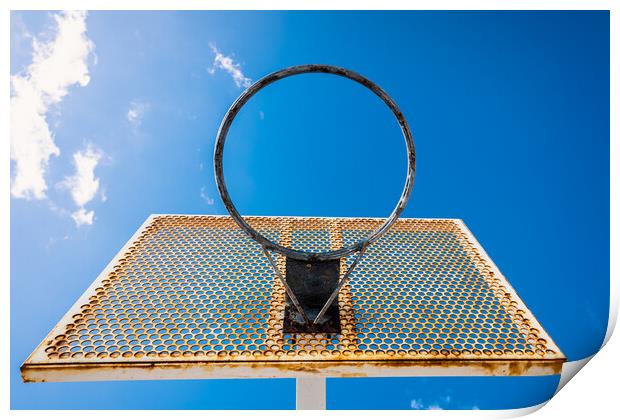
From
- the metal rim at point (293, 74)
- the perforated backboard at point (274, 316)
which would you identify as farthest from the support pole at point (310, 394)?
the metal rim at point (293, 74)

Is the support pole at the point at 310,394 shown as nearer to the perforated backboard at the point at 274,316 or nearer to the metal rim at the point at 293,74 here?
the perforated backboard at the point at 274,316

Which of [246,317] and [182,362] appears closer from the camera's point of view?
[182,362]

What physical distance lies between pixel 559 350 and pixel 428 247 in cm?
96

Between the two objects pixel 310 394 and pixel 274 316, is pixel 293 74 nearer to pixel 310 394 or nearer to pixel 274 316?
pixel 274 316

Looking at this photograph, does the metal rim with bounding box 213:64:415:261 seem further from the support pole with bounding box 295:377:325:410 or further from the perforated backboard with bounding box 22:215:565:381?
the support pole with bounding box 295:377:325:410

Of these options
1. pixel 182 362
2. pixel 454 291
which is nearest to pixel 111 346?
pixel 182 362

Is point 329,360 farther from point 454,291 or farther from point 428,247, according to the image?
point 428,247

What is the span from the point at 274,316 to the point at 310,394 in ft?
1.36

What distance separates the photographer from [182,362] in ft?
4.85

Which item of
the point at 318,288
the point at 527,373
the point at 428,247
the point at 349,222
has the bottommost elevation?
the point at 527,373

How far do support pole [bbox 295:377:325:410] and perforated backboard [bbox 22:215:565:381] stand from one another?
14.2 inches

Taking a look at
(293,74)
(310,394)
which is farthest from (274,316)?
(293,74)

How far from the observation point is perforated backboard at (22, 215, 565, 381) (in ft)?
4.91

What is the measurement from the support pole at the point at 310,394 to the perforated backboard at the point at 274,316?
0.36 metres
